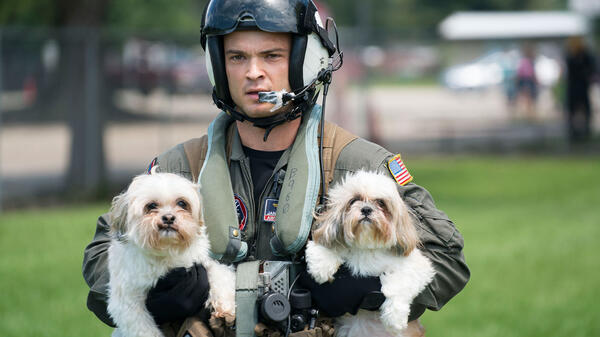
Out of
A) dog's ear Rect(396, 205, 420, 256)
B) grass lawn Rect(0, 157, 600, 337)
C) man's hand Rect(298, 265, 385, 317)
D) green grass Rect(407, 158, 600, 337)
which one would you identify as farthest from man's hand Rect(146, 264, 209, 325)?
green grass Rect(407, 158, 600, 337)

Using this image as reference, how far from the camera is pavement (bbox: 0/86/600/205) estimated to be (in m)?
16.4

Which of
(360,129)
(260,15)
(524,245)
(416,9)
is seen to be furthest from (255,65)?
(416,9)

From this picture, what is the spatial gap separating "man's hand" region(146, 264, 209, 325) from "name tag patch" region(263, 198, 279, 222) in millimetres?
421

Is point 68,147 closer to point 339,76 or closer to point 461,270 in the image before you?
point 339,76

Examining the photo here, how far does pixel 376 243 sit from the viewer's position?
3.83 m

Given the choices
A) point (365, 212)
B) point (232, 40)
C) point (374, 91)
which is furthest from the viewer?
point (374, 91)

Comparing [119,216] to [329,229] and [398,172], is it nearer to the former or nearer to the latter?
[329,229]

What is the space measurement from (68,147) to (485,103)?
12.4m

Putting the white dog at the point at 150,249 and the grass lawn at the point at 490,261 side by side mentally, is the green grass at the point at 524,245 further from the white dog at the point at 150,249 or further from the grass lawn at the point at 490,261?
the white dog at the point at 150,249

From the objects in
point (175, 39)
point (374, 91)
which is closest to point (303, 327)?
point (175, 39)

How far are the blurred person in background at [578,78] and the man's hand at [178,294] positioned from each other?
1880cm

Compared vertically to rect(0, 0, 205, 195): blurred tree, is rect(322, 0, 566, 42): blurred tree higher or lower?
higher

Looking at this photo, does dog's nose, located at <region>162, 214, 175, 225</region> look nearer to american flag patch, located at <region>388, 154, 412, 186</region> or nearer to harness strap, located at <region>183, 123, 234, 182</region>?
harness strap, located at <region>183, 123, 234, 182</region>

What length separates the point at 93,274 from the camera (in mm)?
4016
